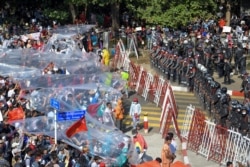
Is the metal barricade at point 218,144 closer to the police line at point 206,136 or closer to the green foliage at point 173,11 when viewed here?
the police line at point 206,136

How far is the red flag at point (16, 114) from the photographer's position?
1899cm

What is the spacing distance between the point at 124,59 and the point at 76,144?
1192cm

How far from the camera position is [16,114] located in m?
19.3

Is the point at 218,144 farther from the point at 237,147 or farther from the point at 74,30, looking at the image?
the point at 74,30

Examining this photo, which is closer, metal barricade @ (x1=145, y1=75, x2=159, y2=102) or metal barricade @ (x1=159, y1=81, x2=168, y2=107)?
metal barricade @ (x1=159, y1=81, x2=168, y2=107)

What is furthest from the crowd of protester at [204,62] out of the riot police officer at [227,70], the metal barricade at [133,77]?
the metal barricade at [133,77]

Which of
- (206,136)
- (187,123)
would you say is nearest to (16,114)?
(187,123)

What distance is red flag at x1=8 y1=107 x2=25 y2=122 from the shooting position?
1899cm

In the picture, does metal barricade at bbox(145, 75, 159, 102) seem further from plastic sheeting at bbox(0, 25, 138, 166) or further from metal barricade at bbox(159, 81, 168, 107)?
plastic sheeting at bbox(0, 25, 138, 166)

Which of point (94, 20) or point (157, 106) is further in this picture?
point (94, 20)

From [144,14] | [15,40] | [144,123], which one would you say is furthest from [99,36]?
[144,123]

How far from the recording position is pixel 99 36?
33.8 m

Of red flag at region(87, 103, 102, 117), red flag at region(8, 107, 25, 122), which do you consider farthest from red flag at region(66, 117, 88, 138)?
red flag at region(8, 107, 25, 122)

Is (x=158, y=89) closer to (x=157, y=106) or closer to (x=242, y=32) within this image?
(x=157, y=106)
